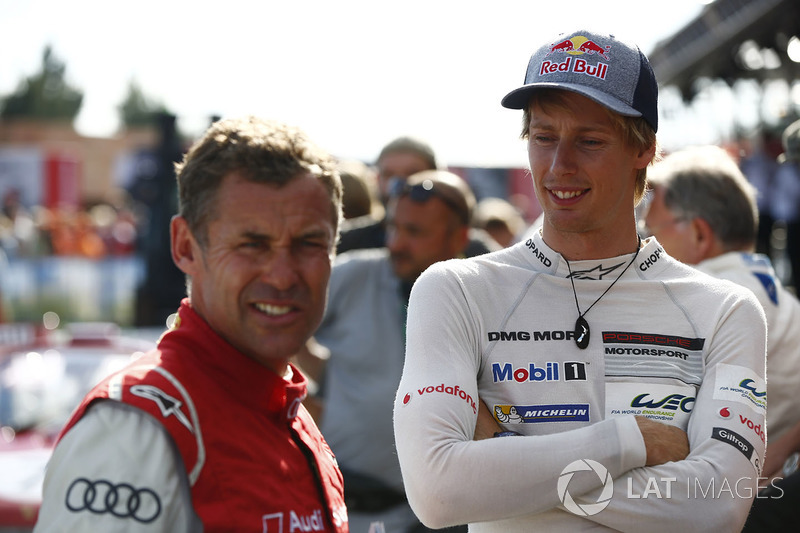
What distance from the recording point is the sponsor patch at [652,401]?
6.99 feet

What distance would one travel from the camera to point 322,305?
2.06m

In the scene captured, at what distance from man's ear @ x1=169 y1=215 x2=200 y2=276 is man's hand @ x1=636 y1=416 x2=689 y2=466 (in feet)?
3.50

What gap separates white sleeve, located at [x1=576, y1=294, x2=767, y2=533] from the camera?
1988 millimetres

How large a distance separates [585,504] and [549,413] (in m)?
0.23

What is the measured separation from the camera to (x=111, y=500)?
149 cm

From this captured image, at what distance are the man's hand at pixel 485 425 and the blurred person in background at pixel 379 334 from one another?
1900mm

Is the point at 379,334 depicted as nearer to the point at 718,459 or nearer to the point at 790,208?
the point at 718,459

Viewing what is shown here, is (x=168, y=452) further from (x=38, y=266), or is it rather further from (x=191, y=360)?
(x=38, y=266)

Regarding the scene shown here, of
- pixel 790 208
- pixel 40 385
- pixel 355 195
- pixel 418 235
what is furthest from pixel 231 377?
pixel 790 208

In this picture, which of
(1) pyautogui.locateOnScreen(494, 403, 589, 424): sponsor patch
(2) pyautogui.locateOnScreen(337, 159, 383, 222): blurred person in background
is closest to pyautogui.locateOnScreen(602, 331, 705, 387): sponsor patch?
(1) pyautogui.locateOnScreen(494, 403, 589, 424): sponsor patch

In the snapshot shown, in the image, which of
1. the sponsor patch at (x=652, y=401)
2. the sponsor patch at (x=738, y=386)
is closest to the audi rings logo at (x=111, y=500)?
the sponsor patch at (x=652, y=401)

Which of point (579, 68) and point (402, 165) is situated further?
point (402, 165)

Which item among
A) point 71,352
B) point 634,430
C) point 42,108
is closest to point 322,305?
point 634,430

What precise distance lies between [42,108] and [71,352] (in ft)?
251
